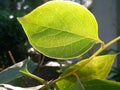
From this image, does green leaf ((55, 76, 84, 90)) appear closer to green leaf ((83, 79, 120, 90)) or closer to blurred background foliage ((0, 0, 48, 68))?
green leaf ((83, 79, 120, 90))

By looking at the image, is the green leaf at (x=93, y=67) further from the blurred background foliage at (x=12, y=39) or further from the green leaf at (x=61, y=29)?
the blurred background foliage at (x=12, y=39)

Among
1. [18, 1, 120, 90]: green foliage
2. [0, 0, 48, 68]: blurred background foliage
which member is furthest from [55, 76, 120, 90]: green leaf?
[0, 0, 48, 68]: blurred background foliage

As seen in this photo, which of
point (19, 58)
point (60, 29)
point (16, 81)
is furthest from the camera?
point (19, 58)

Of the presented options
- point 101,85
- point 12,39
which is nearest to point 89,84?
point 101,85

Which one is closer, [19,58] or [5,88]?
[5,88]

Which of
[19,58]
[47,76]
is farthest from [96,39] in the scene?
[19,58]

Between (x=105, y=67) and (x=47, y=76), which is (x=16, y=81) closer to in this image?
(x=105, y=67)

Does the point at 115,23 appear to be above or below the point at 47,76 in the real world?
below

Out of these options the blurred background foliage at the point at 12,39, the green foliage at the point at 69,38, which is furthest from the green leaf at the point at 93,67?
the blurred background foliage at the point at 12,39
